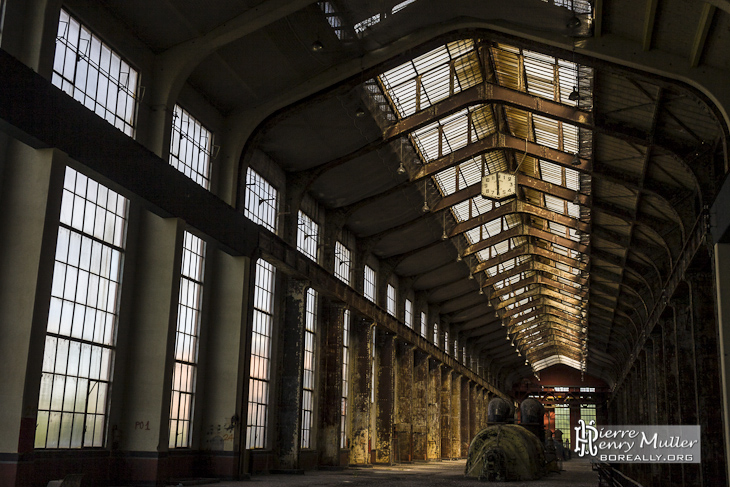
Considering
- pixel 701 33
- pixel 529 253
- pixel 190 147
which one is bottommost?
pixel 190 147

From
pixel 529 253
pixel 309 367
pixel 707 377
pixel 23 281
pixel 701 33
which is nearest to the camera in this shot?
pixel 23 281

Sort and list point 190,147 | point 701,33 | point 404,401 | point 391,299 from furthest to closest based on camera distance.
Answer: point 391,299
point 404,401
point 190,147
point 701,33

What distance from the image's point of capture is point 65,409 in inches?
513

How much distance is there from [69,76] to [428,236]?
68.4ft

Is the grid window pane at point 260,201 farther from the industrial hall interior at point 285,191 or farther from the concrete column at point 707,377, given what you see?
the concrete column at point 707,377

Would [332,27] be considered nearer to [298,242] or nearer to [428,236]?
[298,242]

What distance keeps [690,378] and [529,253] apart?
46.6 ft

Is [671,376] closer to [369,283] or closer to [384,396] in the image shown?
[384,396]

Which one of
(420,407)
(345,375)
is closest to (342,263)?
(345,375)

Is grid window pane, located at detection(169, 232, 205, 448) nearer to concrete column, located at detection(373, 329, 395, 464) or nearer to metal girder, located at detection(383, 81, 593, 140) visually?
metal girder, located at detection(383, 81, 593, 140)

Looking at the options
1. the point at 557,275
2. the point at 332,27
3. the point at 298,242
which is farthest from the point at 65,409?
the point at 557,275

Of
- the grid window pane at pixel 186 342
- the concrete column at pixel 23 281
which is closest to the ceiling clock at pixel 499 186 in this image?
the grid window pane at pixel 186 342

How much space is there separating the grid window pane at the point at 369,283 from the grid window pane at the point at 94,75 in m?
17.7

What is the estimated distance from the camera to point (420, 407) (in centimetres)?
3775
